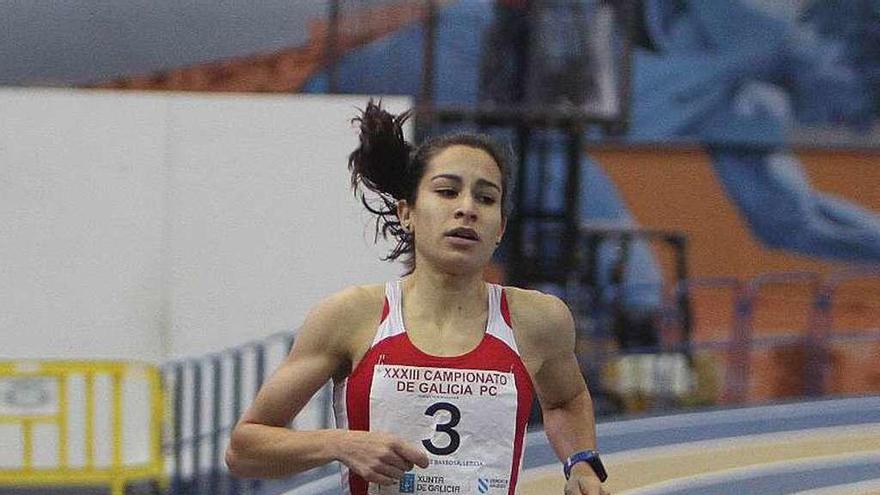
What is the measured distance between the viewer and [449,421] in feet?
8.48

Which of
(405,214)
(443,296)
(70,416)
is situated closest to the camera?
(443,296)

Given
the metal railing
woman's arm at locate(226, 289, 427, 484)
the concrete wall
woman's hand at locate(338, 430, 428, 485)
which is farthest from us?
the metal railing

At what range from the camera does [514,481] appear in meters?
2.67

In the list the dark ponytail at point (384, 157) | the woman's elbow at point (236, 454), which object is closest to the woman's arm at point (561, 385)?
the dark ponytail at point (384, 157)

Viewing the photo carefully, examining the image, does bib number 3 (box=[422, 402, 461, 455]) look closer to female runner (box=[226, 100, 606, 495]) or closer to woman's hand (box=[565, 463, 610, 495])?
female runner (box=[226, 100, 606, 495])

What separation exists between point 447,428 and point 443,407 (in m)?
0.05

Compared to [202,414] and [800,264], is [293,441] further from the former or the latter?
[800,264]

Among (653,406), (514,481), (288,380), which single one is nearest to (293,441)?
(288,380)

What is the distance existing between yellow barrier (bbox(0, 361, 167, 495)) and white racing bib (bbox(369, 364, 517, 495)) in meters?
3.14

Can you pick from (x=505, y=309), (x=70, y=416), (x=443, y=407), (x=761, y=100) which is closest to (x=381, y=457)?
(x=443, y=407)

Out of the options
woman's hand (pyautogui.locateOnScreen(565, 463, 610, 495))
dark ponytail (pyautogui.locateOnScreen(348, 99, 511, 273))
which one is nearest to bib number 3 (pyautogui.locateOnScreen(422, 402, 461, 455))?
woman's hand (pyautogui.locateOnScreen(565, 463, 610, 495))

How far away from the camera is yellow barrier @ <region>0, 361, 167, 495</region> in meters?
5.55

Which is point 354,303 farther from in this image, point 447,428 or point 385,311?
point 447,428

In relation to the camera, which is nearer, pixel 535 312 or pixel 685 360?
pixel 535 312
